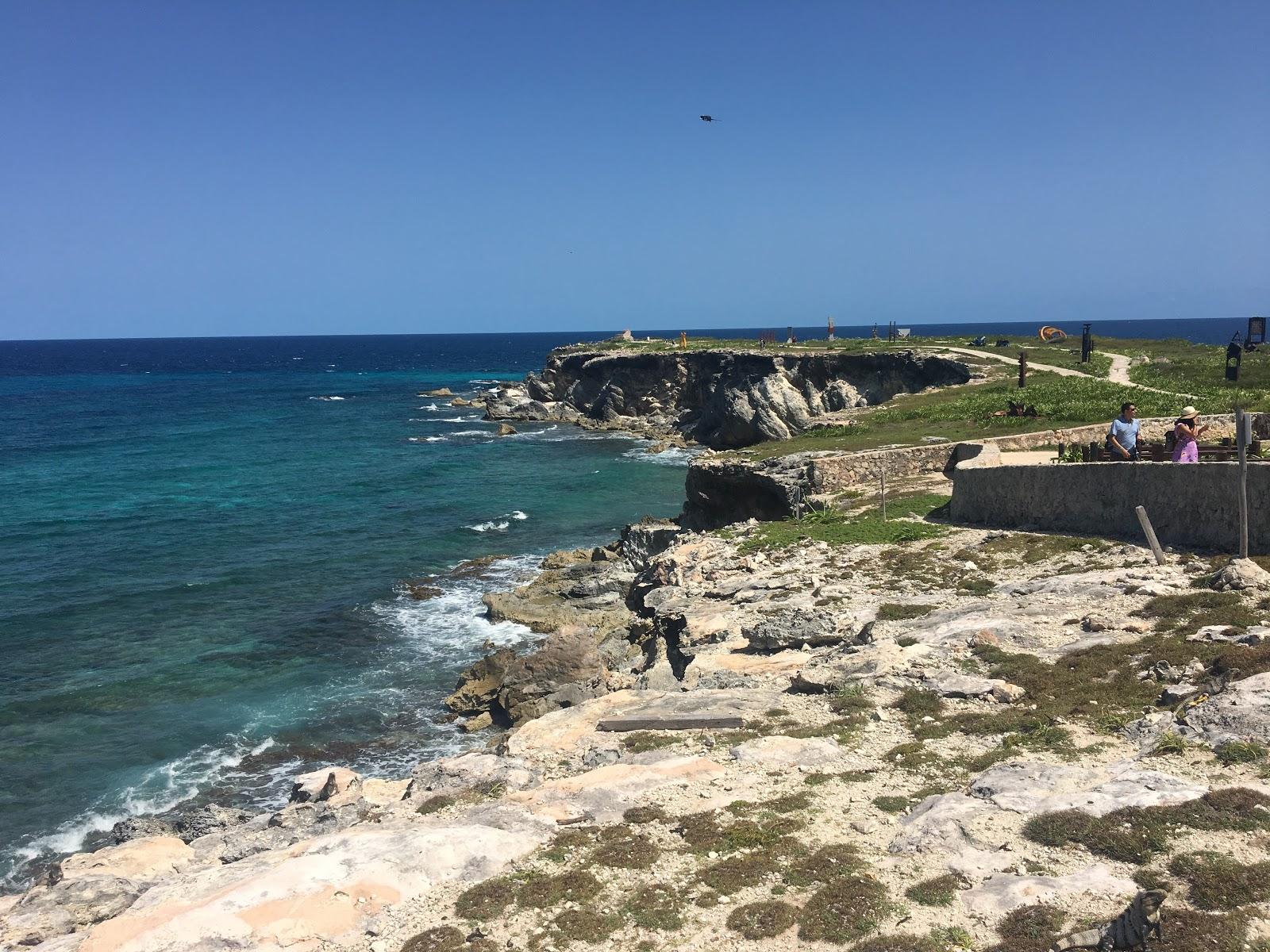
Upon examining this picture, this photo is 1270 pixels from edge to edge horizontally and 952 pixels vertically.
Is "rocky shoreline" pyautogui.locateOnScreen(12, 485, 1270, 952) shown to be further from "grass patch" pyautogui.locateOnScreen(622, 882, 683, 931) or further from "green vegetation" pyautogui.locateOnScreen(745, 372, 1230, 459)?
"green vegetation" pyautogui.locateOnScreen(745, 372, 1230, 459)

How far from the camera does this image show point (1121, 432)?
1988 cm

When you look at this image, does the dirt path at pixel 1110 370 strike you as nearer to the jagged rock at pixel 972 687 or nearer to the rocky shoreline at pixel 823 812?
the rocky shoreline at pixel 823 812

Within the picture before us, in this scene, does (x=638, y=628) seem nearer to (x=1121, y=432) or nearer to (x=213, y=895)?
(x=1121, y=432)

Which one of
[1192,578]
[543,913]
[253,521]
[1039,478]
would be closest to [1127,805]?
[543,913]

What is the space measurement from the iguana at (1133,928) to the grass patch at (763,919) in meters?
2.20

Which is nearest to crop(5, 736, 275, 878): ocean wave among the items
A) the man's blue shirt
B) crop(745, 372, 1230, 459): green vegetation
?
crop(745, 372, 1230, 459): green vegetation

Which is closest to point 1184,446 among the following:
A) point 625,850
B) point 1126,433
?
point 1126,433

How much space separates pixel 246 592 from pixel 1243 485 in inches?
1237

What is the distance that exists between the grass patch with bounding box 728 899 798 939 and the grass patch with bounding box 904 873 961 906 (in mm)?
1094

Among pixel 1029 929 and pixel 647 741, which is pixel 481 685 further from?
pixel 1029 929

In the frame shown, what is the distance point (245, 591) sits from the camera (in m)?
33.9

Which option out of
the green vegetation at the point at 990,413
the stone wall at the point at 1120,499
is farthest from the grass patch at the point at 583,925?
the green vegetation at the point at 990,413

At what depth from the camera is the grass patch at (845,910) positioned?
25.2 ft

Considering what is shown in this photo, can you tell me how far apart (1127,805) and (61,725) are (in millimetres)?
24212
